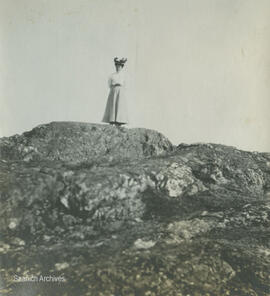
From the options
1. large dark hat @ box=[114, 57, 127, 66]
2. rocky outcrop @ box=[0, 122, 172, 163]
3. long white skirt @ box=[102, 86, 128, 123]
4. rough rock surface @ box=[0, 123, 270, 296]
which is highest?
large dark hat @ box=[114, 57, 127, 66]

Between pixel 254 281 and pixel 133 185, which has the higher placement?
pixel 133 185

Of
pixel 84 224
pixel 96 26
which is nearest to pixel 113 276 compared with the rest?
pixel 84 224

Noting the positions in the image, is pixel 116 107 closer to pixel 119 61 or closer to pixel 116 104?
pixel 116 104

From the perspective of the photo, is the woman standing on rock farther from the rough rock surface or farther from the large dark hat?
the rough rock surface

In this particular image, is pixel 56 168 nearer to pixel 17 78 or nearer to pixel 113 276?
pixel 17 78

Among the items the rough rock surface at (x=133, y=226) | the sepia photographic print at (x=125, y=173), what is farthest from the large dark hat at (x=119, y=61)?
the rough rock surface at (x=133, y=226)

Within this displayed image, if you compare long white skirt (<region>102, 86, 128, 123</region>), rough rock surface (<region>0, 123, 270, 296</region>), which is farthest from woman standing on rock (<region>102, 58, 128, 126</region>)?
rough rock surface (<region>0, 123, 270, 296</region>)

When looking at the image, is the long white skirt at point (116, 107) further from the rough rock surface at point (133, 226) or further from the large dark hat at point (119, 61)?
the rough rock surface at point (133, 226)
